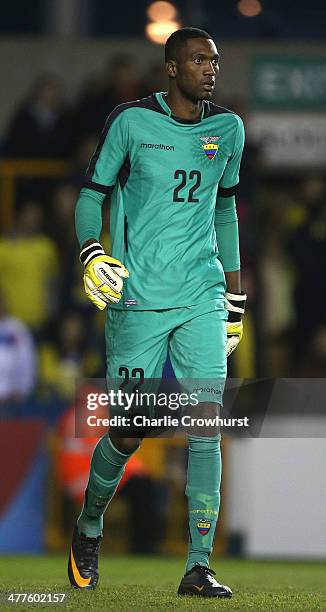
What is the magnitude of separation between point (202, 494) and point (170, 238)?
1038mm

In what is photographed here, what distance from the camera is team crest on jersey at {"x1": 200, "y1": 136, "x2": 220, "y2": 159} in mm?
6480

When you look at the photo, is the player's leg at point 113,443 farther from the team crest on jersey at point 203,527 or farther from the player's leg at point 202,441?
the team crest on jersey at point 203,527

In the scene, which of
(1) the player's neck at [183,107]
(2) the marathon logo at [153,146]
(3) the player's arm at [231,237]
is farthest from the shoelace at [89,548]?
(1) the player's neck at [183,107]

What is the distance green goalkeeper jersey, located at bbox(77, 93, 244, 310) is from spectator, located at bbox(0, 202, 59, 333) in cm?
631

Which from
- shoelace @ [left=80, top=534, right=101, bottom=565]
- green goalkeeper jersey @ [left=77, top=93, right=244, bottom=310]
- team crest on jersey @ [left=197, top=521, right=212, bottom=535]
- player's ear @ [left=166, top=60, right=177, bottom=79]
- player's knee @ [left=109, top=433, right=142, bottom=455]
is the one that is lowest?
shoelace @ [left=80, top=534, right=101, bottom=565]

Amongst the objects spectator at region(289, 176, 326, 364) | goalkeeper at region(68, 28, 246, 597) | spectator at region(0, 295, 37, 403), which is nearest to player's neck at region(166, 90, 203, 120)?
goalkeeper at region(68, 28, 246, 597)

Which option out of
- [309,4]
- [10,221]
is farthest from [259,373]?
[309,4]

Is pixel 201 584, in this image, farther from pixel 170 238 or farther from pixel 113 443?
pixel 170 238

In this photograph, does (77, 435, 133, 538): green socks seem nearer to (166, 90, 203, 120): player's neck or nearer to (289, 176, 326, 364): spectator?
(166, 90, 203, 120): player's neck

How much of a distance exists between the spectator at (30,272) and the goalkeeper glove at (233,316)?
238 inches

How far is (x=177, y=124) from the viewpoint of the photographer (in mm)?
6504

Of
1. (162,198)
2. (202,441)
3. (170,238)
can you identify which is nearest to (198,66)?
(162,198)

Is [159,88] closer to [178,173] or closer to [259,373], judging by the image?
[259,373]

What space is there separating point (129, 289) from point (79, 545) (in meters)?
1.14
